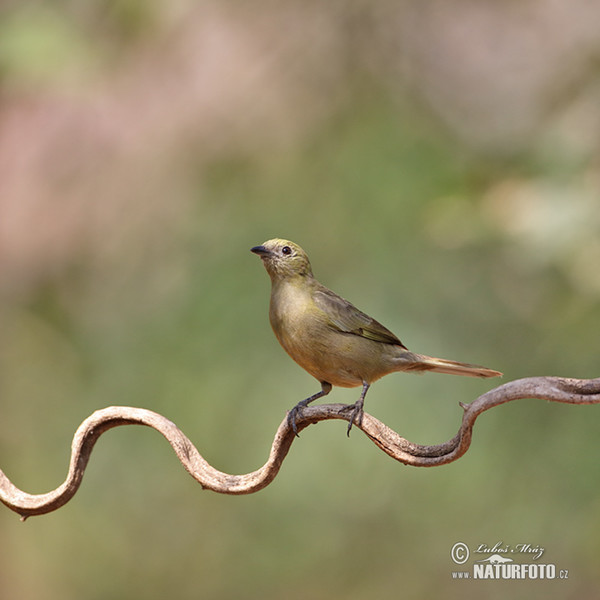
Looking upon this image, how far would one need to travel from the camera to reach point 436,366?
3.30 meters

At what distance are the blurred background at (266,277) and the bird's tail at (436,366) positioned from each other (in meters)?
1.97

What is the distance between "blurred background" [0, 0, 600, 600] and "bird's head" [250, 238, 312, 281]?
7.63 feet

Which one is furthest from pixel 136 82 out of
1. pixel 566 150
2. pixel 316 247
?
pixel 566 150

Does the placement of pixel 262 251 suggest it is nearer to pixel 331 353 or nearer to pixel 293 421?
pixel 331 353

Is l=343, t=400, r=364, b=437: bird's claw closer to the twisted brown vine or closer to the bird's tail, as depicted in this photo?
the twisted brown vine

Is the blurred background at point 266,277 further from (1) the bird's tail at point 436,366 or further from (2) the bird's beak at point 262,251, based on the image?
(2) the bird's beak at point 262,251

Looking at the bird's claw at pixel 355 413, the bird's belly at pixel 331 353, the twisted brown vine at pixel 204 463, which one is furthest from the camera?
the bird's belly at pixel 331 353

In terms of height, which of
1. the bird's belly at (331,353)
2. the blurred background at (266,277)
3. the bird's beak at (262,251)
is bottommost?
the bird's belly at (331,353)

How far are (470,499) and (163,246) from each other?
303 cm

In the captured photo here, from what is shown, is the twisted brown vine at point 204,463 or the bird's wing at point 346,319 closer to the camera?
the twisted brown vine at point 204,463

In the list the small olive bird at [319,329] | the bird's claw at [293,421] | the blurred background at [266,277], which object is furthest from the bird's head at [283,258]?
the blurred background at [266,277]

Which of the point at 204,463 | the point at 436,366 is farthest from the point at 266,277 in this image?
the point at 204,463

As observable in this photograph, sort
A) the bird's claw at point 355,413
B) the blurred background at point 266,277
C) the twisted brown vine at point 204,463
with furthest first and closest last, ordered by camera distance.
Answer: the blurred background at point 266,277 < the bird's claw at point 355,413 < the twisted brown vine at point 204,463

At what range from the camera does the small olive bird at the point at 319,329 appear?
118 inches
